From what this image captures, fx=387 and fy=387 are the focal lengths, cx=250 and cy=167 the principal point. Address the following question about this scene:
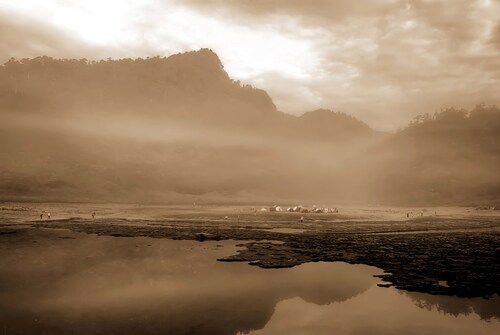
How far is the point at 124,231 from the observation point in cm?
5788

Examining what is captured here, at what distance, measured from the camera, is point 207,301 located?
25.0 m

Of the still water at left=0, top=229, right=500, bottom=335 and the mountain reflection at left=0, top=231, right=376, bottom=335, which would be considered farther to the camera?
the mountain reflection at left=0, top=231, right=376, bottom=335

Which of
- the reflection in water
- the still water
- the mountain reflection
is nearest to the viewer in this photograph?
the still water

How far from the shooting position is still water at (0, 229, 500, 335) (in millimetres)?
20688

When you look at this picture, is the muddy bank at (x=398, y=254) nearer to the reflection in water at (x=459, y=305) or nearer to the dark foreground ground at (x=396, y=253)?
the dark foreground ground at (x=396, y=253)

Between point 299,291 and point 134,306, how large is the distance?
11307 mm

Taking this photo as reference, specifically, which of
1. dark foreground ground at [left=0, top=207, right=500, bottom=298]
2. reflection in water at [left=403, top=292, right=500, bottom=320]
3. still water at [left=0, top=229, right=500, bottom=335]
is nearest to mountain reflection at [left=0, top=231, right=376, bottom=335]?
still water at [left=0, top=229, right=500, bottom=335]

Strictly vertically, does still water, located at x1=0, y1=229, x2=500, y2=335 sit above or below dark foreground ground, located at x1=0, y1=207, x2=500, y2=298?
below

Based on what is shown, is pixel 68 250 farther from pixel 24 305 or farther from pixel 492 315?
pixel 492 315

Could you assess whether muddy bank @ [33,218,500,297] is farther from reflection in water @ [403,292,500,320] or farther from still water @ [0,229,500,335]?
still water @ [0,229,500,335]

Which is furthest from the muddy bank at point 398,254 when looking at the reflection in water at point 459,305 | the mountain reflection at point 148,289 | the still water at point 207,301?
the mountain reflection at point 148,289

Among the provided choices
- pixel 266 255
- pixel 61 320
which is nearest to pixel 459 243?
pixel 266 255

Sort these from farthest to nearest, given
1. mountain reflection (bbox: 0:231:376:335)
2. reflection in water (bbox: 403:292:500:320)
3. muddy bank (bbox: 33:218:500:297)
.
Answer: muddy bank (bbox: 33:218:500:297), reflection in water (bbox: 403:292:500:320), mountain reflection (bbox: 0:231:376:335)

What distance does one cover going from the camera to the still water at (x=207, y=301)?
20.7m
